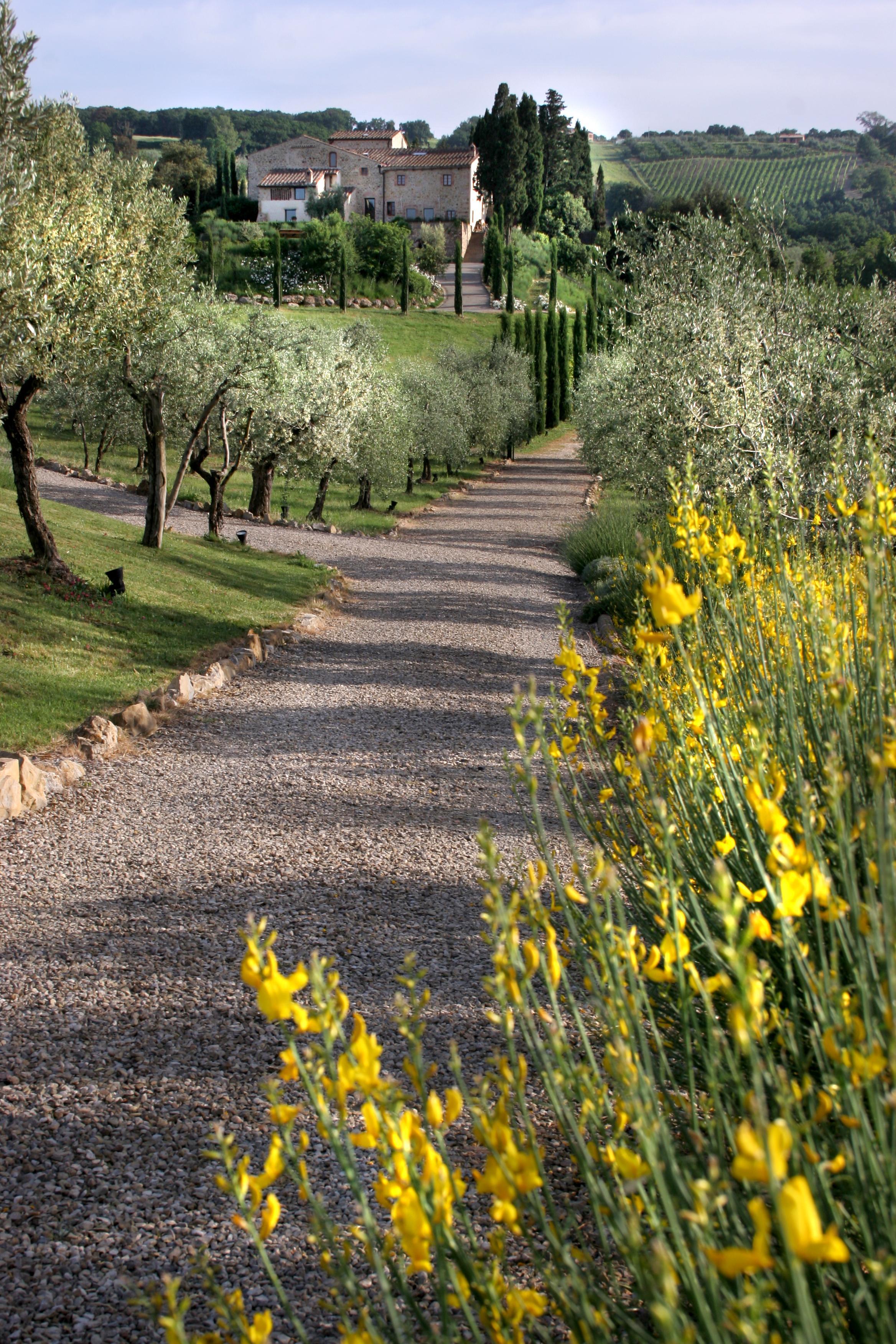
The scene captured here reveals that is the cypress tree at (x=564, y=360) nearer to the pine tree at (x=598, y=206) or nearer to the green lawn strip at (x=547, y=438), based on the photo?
the green lawn strip at (x=547, y=438)

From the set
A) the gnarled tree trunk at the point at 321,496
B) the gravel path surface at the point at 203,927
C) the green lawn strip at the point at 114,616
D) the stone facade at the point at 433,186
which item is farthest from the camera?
the stone facade at the point at 433,186

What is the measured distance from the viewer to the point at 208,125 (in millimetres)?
127812

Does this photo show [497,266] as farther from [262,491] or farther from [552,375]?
[262,491]

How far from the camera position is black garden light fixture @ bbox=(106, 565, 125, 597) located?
38.2 feet

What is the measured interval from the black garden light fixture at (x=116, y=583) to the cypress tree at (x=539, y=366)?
32.1 m

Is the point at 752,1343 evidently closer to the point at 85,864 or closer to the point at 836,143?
the point at 85,864

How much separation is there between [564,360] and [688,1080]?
4804cm

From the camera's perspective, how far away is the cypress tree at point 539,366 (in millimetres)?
43062

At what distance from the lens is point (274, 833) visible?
634cm

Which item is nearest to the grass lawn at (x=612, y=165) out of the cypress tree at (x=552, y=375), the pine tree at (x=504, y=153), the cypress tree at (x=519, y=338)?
the pine tree at (x=504, y=153)

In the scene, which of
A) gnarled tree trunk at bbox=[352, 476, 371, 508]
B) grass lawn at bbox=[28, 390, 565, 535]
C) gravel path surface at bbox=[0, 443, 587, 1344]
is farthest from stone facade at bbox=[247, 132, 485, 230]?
gravel path surface at bbox=[0, 443, 587, 1344]

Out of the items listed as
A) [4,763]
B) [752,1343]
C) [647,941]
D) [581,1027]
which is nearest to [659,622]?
[581,1027]

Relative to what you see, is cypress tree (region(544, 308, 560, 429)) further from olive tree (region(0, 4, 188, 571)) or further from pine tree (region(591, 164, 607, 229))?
pine tree (region(591, 164, 607, 229))

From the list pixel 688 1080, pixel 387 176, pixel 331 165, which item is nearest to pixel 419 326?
pixel 387 176
